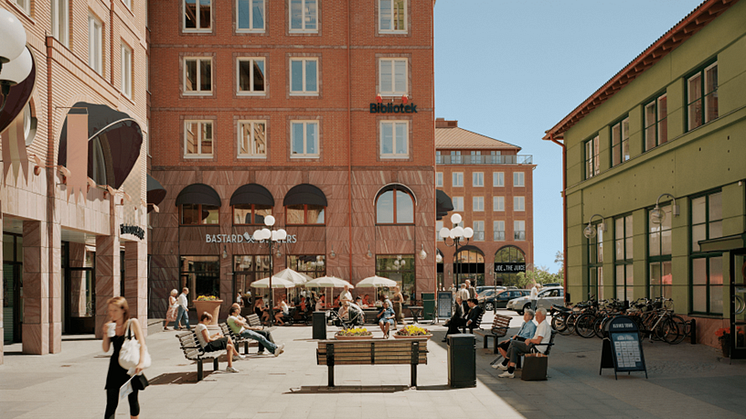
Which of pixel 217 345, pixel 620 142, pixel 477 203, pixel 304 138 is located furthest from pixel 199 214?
pixel 477 203

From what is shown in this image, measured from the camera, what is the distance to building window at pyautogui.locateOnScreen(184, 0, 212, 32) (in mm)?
38125

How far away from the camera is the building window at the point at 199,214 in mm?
37531

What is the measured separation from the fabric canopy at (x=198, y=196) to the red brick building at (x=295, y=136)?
0.11 metres

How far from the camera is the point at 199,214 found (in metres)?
37.5

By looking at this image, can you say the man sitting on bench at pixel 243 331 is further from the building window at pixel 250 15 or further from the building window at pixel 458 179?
the building window at pixel 458 179

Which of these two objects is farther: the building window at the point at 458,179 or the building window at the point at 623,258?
the building window at the point at 458,179

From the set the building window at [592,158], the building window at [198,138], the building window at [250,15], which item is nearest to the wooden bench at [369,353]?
the building window at [592,158]

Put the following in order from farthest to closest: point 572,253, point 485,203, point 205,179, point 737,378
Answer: point 485,203
point 205,179
point 572,253
point 737,378

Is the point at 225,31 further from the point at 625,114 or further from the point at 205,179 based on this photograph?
the point at 625,114

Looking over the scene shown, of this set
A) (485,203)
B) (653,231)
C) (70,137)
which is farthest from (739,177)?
(485,203)

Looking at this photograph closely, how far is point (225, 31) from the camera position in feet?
124

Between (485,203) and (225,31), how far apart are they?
4965 cm

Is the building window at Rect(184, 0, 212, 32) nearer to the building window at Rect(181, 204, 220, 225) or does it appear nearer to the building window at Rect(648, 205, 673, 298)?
the building window at Rect(181, 204, 220, 225)

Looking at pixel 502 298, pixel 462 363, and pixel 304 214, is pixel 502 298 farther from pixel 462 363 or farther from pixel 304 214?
pixel 462 363
